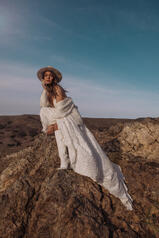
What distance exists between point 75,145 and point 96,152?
516 millimetres

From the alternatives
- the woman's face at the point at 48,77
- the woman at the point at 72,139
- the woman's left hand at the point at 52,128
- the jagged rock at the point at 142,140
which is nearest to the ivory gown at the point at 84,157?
the woman at the point at 72,139

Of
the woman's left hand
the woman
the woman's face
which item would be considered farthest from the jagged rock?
the woman's face

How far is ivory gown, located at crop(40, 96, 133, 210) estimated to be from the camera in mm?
3506

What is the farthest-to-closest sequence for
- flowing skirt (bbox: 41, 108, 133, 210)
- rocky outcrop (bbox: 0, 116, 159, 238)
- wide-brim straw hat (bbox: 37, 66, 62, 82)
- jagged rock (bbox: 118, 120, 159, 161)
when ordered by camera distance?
jagged rock (bbox: 118, 120, 159, 161) → wide-brim straw hat (bbox: 37, 66, 62, 82) → flowing skirt (bbox: 41, 108, 133, 210) → rocky outcrop (bbox: 0, 116, 159, 238)

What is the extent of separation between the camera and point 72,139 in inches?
142

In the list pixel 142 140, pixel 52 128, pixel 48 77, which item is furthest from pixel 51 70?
pixel 142 140

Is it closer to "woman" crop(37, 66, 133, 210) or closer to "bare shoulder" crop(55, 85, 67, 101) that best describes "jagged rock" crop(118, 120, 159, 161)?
"woman" crop(37, 66, 133, 210)

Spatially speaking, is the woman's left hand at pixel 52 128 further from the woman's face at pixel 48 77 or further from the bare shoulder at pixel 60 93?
the woman's face at pixel 48 77

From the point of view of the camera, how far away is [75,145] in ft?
11.7

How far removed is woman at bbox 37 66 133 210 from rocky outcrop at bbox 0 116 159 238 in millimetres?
186

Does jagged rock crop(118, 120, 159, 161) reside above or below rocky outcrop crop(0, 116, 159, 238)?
above

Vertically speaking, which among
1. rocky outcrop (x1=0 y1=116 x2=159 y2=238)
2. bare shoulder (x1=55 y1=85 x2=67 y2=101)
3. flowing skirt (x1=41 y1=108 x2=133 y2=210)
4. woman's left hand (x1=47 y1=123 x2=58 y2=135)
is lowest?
rocky outcrop (x1=0 y1=116 x2=159 y2=238)

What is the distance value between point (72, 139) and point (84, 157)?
438 mm

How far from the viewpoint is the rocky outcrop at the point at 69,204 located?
9.23ft
